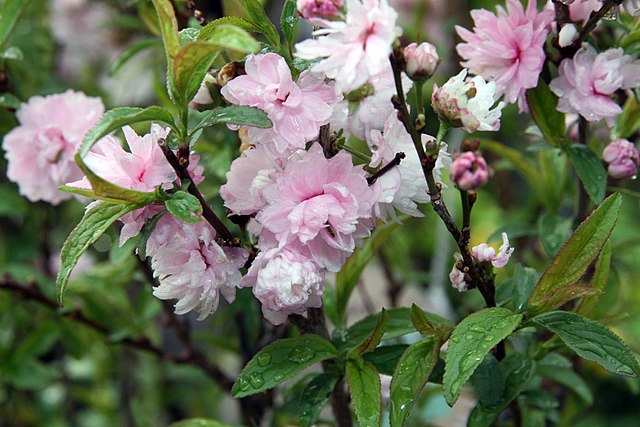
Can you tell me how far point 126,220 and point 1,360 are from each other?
74cm

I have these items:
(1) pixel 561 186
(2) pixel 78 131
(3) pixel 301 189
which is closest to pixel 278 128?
(3) pixel 301 189

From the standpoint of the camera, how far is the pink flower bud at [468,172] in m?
0.52

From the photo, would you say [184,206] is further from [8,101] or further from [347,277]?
[8,101]

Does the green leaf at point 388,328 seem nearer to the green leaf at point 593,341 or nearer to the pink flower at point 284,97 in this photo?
the green leaf at point 593,341

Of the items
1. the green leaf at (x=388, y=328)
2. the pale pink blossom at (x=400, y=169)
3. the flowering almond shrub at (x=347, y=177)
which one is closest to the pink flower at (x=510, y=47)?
the flowering almond shrub at (x=347, y=177)

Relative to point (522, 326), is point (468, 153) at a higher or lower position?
higher

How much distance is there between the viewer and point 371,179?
0.58m

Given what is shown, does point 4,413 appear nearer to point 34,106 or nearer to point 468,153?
point 34,106

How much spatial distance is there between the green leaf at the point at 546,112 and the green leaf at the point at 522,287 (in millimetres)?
153

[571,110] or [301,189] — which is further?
[571,110]

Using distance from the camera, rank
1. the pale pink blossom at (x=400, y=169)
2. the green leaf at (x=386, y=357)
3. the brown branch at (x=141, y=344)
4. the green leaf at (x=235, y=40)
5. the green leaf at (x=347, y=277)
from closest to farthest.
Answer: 1. the green leaf at (x=235, y=40)
2. the pale pink blossom at (x=400, y=169)
3. the green leaf at (x=386, y=357)
4. the green leaf at (x=347, y=277)
5. the brown branch at (x=141, y=344)

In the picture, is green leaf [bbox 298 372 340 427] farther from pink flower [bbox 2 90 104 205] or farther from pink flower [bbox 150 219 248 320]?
pink flower [bbox 2 90 104 205]

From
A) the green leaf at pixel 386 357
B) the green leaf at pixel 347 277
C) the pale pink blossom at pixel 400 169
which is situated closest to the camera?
the pale pink blossom at pixel 400 169

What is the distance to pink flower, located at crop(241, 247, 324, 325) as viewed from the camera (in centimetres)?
54
